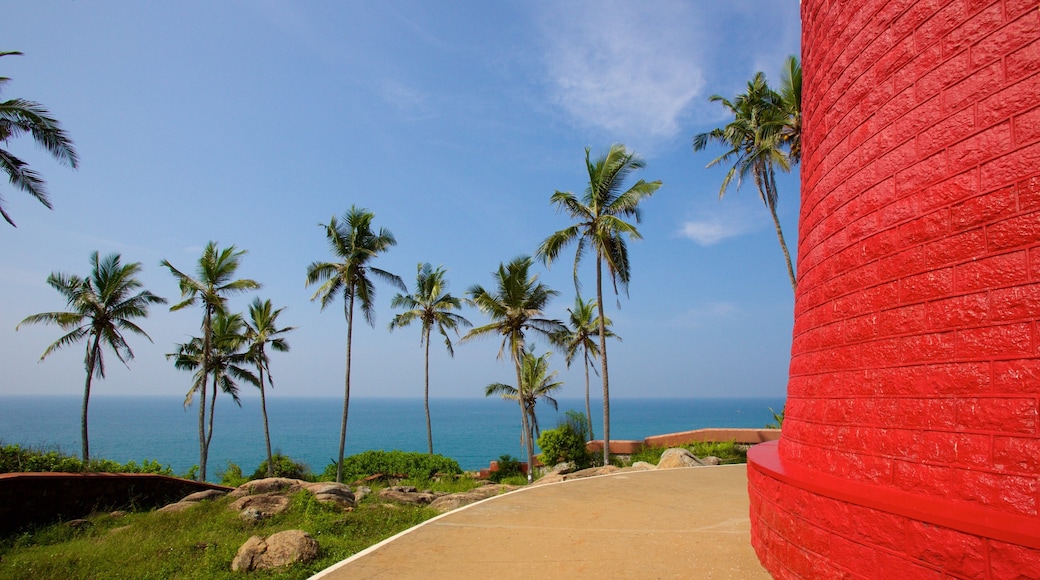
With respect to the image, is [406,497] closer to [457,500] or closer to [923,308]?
[457,500]

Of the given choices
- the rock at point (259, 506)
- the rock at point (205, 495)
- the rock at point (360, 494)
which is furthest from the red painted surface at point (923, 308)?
the rock at point (205, 495)

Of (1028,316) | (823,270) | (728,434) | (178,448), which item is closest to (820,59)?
(823,270)

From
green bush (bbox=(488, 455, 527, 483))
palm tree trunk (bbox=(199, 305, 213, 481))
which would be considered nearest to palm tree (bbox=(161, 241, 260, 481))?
palm tree trunk (bbox=(199, 305, 213, 481))

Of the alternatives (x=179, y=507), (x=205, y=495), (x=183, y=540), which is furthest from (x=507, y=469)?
(x=183, y=540)

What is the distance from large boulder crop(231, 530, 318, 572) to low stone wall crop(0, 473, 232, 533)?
5.23 meters

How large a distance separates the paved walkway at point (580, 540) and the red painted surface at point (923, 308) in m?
1.19

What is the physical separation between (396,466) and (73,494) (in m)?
13.0

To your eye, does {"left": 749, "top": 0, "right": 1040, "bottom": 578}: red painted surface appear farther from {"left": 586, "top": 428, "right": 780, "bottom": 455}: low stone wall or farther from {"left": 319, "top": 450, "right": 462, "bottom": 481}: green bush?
{"left": 319, "top": 450, "right": 462, "bottom": 481}: green bush

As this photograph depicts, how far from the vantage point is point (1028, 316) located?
2939mm

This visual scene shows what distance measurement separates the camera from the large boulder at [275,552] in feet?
22.1

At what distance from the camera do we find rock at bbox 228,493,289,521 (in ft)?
31.3

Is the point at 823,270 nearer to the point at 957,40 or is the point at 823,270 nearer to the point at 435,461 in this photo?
the point at 957,40

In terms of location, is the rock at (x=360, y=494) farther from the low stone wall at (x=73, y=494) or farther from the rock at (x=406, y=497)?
the low stone wall at (x=73, y=494)

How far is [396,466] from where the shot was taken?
72.9 ft
